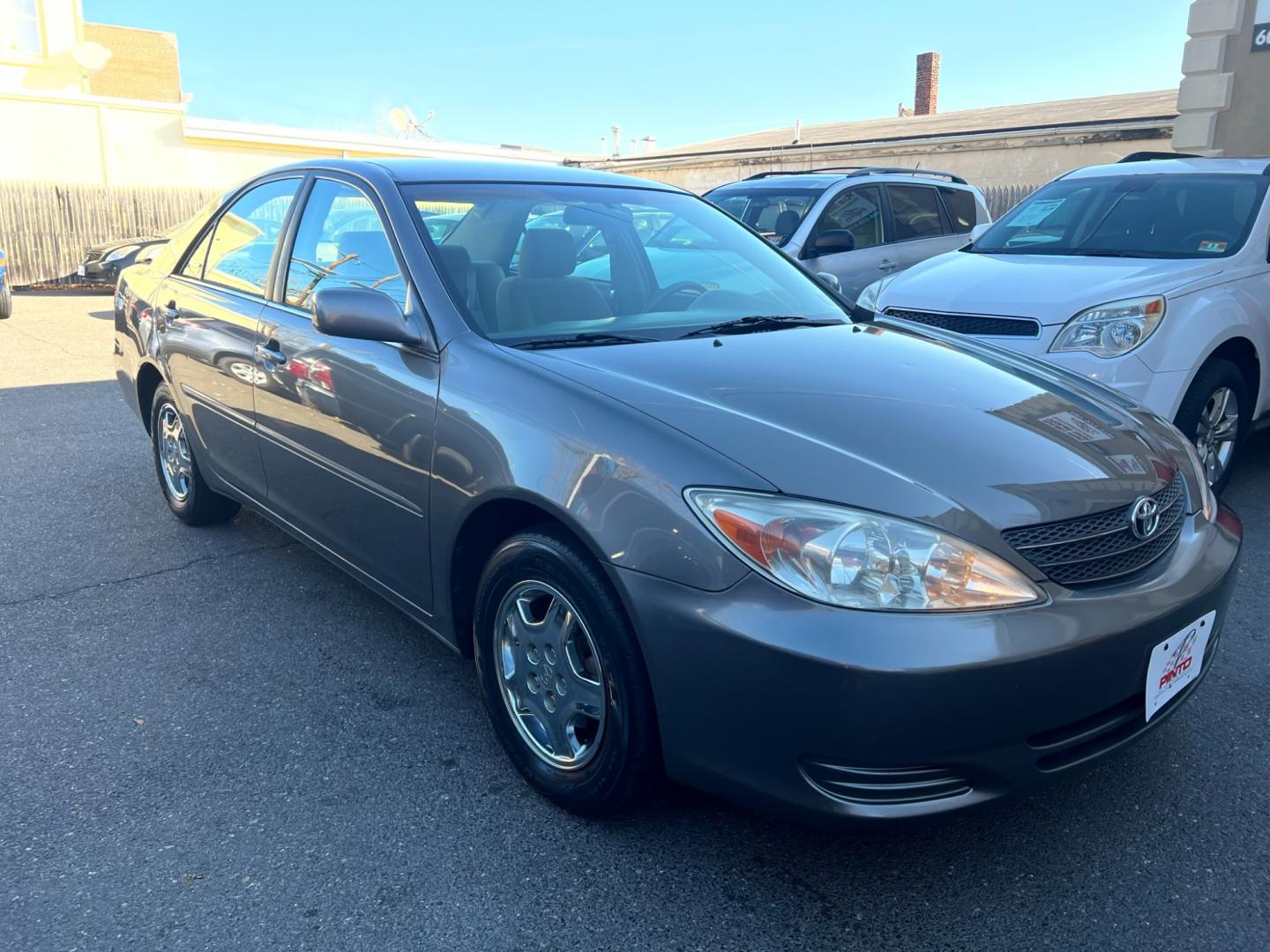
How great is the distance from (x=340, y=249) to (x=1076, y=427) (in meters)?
2.40

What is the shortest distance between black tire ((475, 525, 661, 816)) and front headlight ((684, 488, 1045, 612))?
38 centimetres

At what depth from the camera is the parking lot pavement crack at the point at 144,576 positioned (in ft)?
13.1

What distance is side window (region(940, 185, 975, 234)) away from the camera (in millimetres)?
9750

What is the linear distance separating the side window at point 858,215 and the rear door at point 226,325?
5.34 meters

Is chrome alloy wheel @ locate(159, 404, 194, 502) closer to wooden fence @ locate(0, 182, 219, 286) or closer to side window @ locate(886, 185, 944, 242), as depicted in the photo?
side window @ locate(886, 185, 944, 242)

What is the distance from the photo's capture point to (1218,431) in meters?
5.15

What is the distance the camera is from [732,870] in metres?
2.43

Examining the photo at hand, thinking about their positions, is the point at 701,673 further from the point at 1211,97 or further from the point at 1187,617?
the point at 1211,97

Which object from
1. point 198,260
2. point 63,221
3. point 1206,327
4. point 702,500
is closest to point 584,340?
point 702,500

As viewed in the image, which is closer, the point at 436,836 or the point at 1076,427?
the point at 436,836

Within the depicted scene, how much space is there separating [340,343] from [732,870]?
1.95 m

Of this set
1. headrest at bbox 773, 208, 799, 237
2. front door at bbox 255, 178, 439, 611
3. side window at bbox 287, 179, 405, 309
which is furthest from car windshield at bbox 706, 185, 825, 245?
front door at bbox 255, 178, 439, 611

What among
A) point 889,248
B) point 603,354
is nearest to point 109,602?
point 603,354

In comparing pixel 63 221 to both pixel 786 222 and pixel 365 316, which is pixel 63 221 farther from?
pixel 365 316
